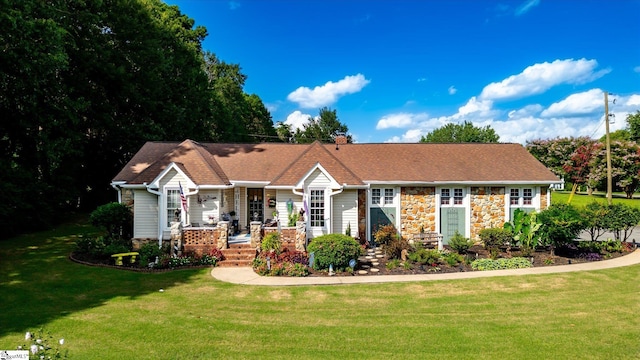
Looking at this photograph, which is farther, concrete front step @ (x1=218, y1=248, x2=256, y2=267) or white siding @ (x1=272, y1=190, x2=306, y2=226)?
white siding @ (x1=272, y1=190, x2=306, y2=226)

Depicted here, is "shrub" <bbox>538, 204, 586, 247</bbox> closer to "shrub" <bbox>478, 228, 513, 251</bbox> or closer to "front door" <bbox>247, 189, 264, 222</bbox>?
"shrub" <bbox>478, 228, 513, 251</bbox>

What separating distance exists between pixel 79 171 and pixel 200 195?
47.7 feet

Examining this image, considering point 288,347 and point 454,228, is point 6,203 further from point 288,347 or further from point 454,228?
point 454,228

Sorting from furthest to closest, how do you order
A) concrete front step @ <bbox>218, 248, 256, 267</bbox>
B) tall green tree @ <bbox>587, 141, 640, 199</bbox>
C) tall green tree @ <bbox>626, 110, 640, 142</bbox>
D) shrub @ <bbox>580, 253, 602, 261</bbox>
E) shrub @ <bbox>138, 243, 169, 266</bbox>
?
tall green tree @ <bbox>626, 110, 640, 142</bbox> → tall green tree @ <bbox>587, 141, 640, 199</bbox> → shrub @ <bbox>580, 253, 602, 261</bbox> → concrete front step @ <bbox>218, 248, 256, 267</bbox> → shrub @ <bbox>138, 243, 169, 266</bbox>

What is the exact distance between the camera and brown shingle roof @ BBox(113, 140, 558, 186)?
56.6 ft

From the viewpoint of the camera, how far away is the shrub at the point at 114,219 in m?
15.6

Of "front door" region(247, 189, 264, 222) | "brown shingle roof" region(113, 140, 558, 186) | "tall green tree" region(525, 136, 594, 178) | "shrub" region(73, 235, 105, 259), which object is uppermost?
"tall green tree" region(525, 136, 594, 178)

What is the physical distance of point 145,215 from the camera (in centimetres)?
1645

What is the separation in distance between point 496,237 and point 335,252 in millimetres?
8324

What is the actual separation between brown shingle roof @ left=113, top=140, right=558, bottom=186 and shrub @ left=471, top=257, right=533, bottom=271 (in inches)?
195

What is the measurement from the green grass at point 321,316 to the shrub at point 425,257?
1969 millimetres

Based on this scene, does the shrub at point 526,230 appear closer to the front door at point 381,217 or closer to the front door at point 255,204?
the front door at point 381,217

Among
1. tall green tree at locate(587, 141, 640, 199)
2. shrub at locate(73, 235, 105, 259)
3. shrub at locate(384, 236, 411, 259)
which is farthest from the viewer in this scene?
tall green tree at locate(587, 141, 640, 199)

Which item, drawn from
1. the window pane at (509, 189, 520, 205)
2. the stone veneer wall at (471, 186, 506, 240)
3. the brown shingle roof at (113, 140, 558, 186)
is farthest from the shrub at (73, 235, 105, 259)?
the window pane at (509, 189, 520, 205)
